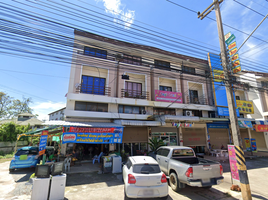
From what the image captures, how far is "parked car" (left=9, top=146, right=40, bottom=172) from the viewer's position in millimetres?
8703

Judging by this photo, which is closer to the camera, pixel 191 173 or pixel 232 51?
pixel 191 173

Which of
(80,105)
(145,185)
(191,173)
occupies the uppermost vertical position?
(80,105)

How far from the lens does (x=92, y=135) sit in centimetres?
1061

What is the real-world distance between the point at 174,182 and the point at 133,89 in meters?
11.9

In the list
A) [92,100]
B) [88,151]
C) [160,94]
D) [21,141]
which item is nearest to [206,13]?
[160,94]

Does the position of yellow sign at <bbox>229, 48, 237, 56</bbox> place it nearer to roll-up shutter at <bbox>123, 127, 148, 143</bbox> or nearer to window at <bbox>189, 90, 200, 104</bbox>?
roll-up shutter at <bbox>123, 127, 148, 143</bbox>

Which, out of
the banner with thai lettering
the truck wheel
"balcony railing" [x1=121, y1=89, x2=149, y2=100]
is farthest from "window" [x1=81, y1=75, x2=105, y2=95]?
the truck wheel

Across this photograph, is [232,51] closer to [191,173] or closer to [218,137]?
[191,173]

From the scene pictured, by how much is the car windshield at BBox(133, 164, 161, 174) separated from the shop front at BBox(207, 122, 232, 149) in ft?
54.2

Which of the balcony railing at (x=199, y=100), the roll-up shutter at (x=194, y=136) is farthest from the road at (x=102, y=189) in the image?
the balcony railing at (x=199, y=100)

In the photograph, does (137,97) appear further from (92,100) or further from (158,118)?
(92,100)

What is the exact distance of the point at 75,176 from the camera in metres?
8.36

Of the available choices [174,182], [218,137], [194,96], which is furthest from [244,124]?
[174,182]

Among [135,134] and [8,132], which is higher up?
[8,132]
